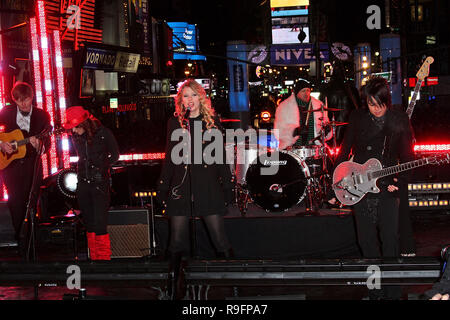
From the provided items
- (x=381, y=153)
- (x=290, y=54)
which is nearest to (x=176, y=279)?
(x=381, y=153)

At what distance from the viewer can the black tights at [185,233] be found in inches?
227

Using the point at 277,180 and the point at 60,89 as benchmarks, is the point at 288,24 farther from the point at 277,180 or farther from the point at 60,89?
the point at 277,180

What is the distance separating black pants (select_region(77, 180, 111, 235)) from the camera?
7.23 m

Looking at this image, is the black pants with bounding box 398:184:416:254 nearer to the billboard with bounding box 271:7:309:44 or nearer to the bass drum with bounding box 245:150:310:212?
the bass drum with bounding box 245:150:310:212

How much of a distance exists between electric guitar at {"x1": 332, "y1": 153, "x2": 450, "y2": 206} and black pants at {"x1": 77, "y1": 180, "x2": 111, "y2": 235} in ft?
9.20

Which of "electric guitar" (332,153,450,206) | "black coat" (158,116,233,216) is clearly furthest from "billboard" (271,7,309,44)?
"black coat" (158,116,233,216)

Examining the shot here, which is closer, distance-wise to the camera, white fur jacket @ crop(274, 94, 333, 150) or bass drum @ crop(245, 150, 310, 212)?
bass drum @ crop(245, 150, 310, 212)

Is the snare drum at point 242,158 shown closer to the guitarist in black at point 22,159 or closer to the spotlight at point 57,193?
the spotlight at point 57,193

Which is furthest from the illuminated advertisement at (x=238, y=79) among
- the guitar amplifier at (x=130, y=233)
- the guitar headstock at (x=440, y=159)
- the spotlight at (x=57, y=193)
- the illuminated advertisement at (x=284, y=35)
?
the guitar headstock at (x=440, y=159)

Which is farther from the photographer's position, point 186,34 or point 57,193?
point 186,34

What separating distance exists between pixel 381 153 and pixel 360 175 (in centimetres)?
27

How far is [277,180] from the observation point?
30.9ft
